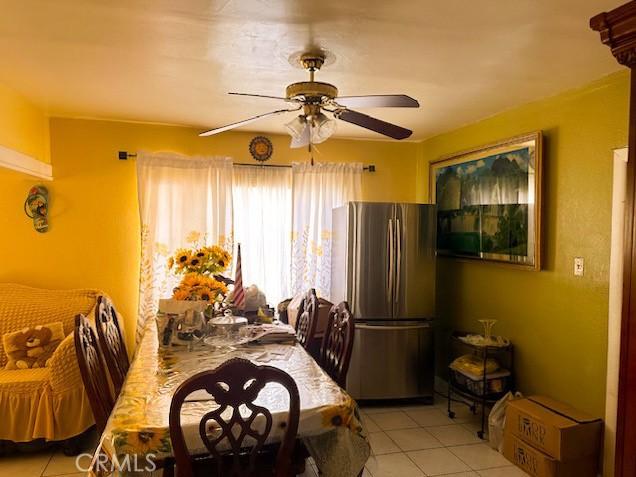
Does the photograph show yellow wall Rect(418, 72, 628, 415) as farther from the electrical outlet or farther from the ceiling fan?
the ceiling fan

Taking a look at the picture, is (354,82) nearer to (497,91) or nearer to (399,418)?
(497,91)

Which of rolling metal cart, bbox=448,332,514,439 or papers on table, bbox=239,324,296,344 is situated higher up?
papers on table, bbox=239,324,296,344

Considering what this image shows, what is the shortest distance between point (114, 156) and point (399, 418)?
3.24 meters

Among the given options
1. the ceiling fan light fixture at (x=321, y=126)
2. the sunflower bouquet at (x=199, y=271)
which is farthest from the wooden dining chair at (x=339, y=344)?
the ceiling fan light fixture at (x=321, y=126)

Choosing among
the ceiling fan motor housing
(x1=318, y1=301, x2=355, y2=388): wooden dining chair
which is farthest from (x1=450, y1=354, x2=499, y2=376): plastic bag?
the ceiling fan motor housing

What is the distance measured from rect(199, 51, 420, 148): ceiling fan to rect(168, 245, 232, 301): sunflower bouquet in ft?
2.69

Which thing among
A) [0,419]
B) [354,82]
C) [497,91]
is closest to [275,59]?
[354,82]

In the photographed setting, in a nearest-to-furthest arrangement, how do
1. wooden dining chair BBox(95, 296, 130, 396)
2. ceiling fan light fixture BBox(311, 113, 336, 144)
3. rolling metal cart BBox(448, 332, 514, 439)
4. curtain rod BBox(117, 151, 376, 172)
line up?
ceiling fan light fixture BBox(311, 113, 336, 144)
wooden dining chair BBox(95, 296, 130, 396)
rolling metal cart BBox(448, 332, 514, 439)
curtain rod BBox(117, 151, 376, 172)

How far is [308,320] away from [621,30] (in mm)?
2318

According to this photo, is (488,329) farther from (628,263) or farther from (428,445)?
(628,263)

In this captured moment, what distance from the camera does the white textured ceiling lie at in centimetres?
188

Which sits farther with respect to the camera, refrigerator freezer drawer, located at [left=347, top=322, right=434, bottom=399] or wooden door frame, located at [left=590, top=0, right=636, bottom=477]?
refrigerator freezer drawer, located at [left=347, top=322, right=434, bottom=399]

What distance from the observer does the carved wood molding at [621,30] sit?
1052 mm

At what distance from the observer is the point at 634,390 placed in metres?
1.08
